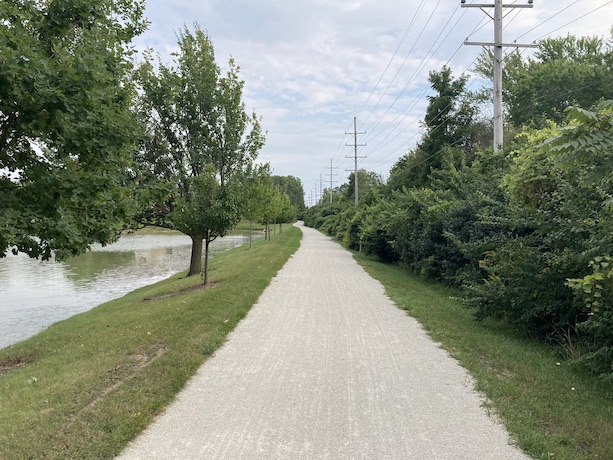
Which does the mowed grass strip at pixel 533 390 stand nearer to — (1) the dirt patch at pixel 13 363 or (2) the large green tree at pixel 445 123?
(1) the dirt patch at pixel 13 363

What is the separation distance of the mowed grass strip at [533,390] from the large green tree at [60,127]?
5.06 metres

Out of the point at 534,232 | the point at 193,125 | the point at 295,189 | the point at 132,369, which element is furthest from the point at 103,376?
the point at 295,189

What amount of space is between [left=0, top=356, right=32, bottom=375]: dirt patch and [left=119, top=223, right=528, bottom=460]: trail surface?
3.28m

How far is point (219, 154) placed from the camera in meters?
15.6

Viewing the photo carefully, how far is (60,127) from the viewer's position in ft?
16.5

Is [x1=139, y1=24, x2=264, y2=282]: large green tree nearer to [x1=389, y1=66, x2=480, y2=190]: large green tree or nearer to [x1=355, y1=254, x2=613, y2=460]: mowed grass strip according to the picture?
[x1=355, y1=254, x2=613, y2=460]: mowed grass strip

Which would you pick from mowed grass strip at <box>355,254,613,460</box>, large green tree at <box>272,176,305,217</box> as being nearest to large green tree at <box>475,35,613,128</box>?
mowed grass strip at <box>355,254,613,460</box>

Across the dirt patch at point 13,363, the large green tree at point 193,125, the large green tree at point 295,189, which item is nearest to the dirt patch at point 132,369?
the dirt patch at point 13,363

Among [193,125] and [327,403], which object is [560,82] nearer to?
[193,125]

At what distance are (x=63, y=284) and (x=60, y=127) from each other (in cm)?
1762

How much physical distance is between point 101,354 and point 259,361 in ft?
7.31

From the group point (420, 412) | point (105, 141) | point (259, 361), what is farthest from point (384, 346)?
point (105, 141)

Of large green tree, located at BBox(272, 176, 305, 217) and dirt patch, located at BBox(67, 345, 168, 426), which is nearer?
dirt patch, located at BBox(67, 345, 168, 426)

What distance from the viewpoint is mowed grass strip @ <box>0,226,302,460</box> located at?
3.50 meters
